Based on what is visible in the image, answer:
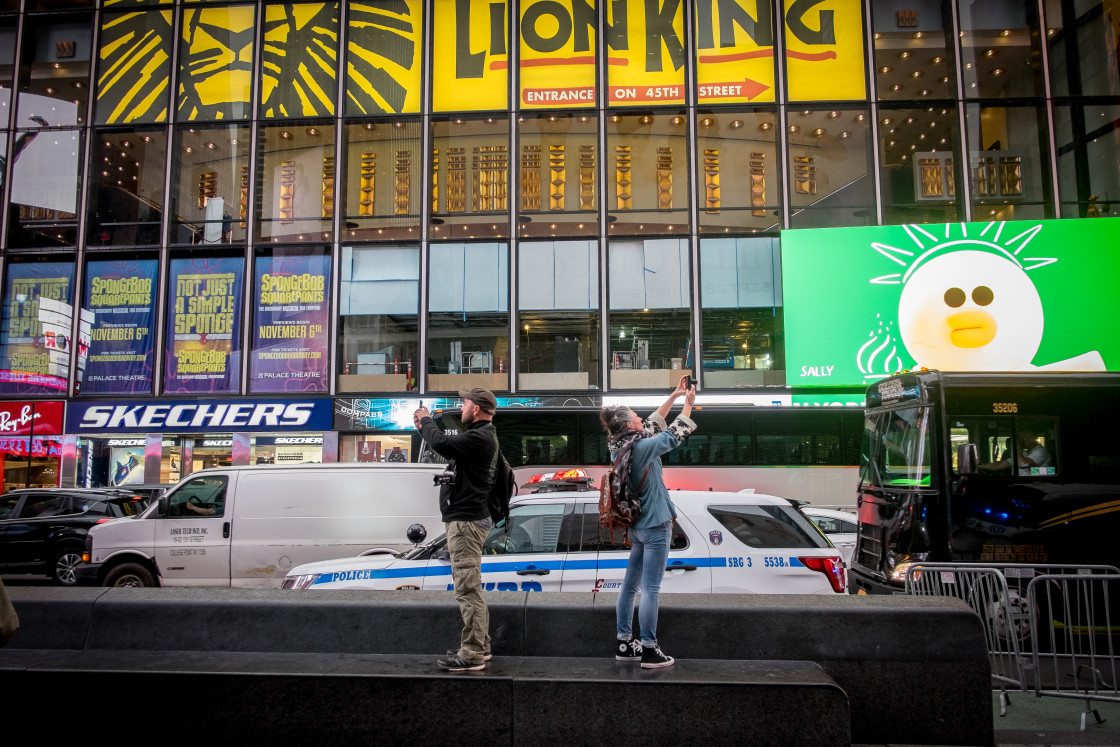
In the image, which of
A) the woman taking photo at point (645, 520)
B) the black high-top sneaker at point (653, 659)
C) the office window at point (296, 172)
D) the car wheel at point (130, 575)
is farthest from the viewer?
the office window at point (296, 172)

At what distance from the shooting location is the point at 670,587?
6469 mm

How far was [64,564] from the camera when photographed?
1241 cm

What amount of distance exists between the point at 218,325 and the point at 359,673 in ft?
61.8

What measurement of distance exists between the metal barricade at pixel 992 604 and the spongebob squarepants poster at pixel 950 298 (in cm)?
1186

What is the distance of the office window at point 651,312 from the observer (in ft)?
65.9

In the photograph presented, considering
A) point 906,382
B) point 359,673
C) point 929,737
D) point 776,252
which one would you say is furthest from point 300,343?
point 929,737

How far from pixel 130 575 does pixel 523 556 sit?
280 inches

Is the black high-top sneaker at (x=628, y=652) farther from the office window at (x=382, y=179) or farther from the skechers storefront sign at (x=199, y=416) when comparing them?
the office window at (x=382, y=179)

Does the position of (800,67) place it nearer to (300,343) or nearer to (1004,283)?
(1004,283)

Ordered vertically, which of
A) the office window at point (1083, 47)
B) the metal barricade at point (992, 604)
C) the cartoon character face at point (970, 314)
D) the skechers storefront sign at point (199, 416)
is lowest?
the metal barricade at point (992, 604)

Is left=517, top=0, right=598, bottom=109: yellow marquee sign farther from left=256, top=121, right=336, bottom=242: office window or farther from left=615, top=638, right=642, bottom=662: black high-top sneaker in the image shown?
left=615, top=638, right=642, bottom=662: black high-top sneaker

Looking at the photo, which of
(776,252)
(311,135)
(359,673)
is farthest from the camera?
(311,135)

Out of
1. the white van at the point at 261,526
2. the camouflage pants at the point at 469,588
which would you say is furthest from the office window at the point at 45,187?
the camouflage pants at the point at 469,588

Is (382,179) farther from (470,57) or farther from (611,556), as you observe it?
(611,556)
